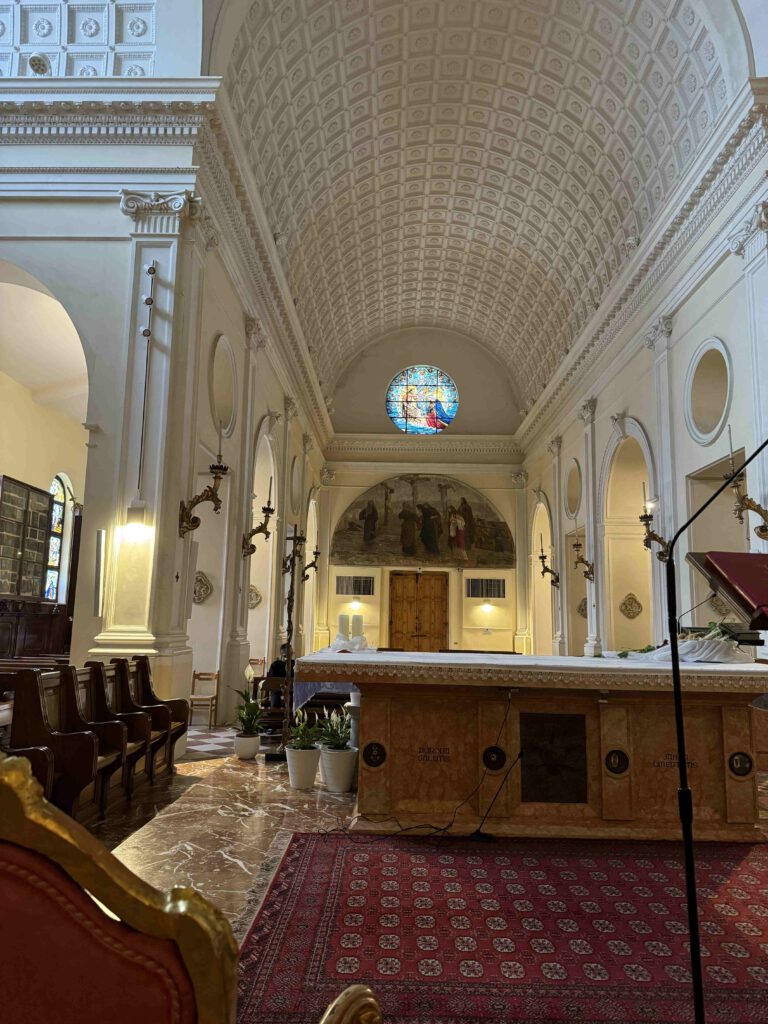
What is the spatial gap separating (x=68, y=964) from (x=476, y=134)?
15751 mm

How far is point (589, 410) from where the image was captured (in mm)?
15578

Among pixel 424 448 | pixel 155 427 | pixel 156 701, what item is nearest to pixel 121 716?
pixel 156 701

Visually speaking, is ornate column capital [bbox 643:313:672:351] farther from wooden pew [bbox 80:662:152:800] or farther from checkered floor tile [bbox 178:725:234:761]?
wooden pew [bbox 80:662:152:800]

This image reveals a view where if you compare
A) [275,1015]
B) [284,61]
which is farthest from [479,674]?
[284,61]

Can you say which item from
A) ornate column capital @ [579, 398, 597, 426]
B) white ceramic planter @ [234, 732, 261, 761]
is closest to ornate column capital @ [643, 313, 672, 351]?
ornate column capital @ [579, 398, 597, 426]

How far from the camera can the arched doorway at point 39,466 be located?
1148cm

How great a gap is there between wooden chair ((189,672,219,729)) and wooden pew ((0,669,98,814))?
5353mm

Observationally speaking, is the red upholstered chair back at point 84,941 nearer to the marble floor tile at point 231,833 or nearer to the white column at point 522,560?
the marble floor tile at point 231,833

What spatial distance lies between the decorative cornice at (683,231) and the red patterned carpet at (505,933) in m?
7.83

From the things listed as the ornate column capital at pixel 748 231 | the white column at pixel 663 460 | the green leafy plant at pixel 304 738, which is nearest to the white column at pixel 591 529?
the white column at pixel 663 460

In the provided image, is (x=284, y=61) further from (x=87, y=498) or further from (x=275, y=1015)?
(x=275, y=1015)

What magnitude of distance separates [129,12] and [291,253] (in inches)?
232

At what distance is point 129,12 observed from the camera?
887 cm

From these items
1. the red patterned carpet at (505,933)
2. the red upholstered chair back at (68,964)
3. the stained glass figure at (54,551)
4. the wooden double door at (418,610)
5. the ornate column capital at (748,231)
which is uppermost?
the ornate column capital at (748,231)
